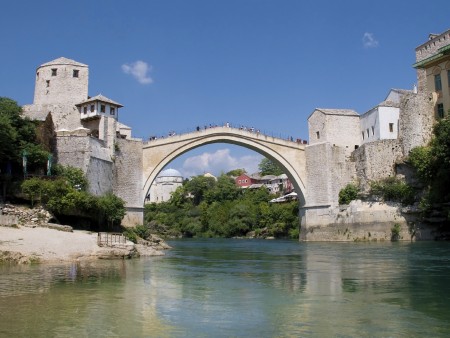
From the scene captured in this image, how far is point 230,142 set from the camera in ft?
130

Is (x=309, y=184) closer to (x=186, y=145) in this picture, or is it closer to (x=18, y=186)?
(x=186, y=145)

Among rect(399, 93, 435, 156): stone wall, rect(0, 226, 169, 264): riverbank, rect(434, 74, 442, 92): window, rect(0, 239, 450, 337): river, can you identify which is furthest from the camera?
rect(399, 93, 435, 156): stone wall

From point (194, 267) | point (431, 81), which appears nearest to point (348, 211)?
point (431, 81)

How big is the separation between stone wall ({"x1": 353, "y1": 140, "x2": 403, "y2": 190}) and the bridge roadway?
18.0 ft

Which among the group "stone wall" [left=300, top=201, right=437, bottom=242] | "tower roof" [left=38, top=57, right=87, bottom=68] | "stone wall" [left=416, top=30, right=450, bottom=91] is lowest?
"stone wall" [left=300, top=201, right=437, bottom=242]

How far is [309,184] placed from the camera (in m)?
39.8

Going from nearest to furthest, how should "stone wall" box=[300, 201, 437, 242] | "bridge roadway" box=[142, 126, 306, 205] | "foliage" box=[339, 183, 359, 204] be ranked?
"stone wall" box=[300, 201, 437, 242] → "bridge roadway" box=[142, 126, 306, 205] → "foliage" box=[339, 183, 359, 204]

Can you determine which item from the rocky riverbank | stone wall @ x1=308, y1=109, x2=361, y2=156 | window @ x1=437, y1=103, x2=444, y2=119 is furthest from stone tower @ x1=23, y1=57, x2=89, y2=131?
window @ x1=437, y1=103, x2=444, y2=119

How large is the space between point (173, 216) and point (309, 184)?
111 feet

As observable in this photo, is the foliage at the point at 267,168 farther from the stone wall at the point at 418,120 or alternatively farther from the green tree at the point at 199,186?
the stone wall at the point at 418,120

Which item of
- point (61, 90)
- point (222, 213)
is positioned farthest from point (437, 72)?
point (222, 213)

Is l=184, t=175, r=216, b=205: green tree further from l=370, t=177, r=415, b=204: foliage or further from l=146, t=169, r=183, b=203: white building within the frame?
l=370, t=177, r=415, b=204: foliage

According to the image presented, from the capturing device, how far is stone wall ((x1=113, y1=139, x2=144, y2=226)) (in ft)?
109

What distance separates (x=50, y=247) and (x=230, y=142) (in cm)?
2389
